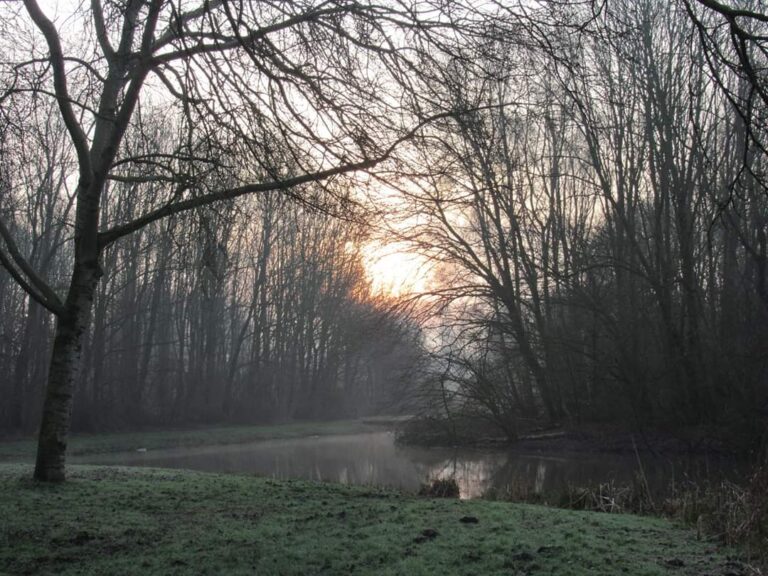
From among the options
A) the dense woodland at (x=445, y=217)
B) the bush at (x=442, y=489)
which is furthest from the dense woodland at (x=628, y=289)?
the bush at (x=442, y=489)

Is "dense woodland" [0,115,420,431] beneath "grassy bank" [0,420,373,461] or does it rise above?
above

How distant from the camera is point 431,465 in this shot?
1561cm

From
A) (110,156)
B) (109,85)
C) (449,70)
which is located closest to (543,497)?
(449,70)

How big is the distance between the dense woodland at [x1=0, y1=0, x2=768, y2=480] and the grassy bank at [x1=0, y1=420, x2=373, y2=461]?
1776mm

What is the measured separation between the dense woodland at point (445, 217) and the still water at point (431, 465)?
79.1 inches

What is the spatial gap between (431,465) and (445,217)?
667 cm

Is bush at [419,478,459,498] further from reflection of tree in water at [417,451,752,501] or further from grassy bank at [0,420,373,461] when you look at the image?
grassy bank at [0,420,373,461]

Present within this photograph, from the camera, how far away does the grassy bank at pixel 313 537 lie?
4.20 m

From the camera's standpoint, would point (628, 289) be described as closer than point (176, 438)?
Yes

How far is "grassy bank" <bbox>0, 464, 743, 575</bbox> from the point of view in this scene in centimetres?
420

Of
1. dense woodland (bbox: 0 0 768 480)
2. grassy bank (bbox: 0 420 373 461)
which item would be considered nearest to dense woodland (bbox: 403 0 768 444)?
dense woodland (bbox: 0 0 768 480)

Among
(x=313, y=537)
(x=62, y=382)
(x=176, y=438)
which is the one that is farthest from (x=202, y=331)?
(x=313, y=537)

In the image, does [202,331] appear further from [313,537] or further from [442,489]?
[313,537]

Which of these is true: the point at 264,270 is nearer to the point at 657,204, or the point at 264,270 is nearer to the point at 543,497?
the point at 657,204
